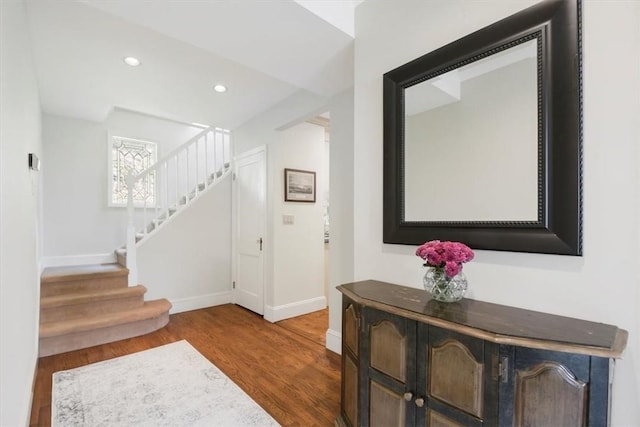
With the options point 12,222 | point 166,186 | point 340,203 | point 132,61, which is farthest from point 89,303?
point 340,203

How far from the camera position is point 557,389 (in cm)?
94

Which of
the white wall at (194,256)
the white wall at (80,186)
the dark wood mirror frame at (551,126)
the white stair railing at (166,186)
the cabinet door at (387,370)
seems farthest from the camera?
the white wall at (80,186)

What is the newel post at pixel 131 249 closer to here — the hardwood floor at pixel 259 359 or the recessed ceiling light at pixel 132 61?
the hardwood floor at pixel 259 359

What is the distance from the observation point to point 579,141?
3.68ft

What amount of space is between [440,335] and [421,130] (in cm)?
108

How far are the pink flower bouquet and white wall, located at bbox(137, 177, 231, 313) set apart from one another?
142 inches

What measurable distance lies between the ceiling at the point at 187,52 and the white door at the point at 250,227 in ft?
2.58

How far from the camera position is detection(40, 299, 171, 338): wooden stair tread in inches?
112

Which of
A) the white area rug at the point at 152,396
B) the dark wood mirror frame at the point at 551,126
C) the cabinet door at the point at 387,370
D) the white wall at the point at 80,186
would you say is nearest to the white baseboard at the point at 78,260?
the white wall at the point at 80,186

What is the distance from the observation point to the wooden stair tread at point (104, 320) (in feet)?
9.30

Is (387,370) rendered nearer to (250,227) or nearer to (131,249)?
(250,227)

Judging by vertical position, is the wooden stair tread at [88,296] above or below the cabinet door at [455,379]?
below

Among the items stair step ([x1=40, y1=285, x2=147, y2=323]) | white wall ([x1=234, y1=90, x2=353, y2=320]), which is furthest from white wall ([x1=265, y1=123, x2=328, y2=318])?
stair step ([x1=40, y1=285, x2=147, y2=323])

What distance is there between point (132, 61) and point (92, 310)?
2.60 m
